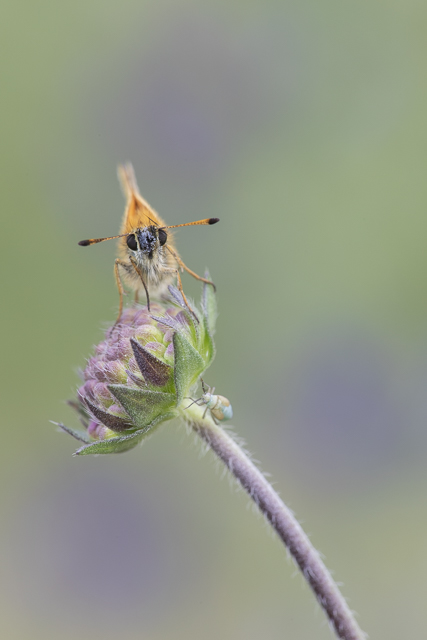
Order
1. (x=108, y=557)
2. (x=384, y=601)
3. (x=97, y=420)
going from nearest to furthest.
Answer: (x=97, y=420) → (x=384, y=601) → (x=108, y=557)

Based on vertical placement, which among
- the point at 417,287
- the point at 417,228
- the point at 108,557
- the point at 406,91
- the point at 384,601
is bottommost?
the point at 384,601

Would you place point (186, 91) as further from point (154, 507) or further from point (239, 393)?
point (154, 507)

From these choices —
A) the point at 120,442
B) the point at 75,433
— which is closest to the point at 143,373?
the point at 120,442

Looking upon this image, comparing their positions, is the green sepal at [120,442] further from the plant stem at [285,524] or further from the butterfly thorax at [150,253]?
the butterfly thorax at [150,253]

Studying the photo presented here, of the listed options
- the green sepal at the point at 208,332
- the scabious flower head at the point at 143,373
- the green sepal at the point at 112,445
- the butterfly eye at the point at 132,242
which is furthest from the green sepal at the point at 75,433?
the butterfly eye at the point at 132,242

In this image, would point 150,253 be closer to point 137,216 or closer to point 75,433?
point 137,216

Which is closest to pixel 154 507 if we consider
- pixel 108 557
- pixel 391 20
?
pixel 108 557

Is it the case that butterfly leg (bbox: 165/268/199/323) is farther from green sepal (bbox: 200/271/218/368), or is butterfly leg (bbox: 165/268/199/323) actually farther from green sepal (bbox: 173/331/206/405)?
green sepal (bbox: 173/331/206/405)
